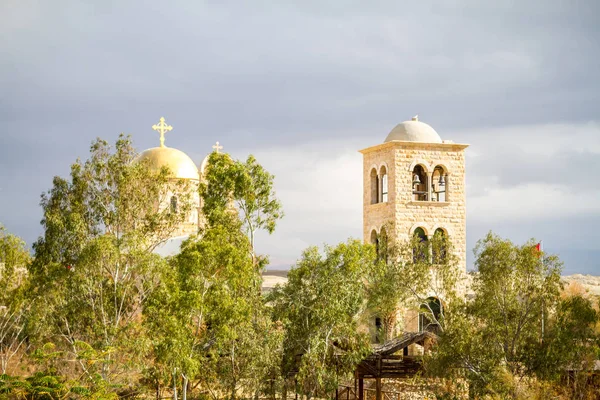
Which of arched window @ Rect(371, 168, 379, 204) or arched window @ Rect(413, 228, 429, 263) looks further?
arched window @ Rect(371, 168, 379, 204)

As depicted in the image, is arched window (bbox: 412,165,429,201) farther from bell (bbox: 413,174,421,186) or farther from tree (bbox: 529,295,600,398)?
tree (bbox: 529,295,600,398)

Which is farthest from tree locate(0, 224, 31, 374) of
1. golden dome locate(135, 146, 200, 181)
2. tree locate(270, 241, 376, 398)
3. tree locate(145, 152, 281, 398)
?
golden dome locate(135, 146, 200, 181)

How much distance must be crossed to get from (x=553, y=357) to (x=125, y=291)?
37.1 ft

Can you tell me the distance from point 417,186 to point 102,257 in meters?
16.9

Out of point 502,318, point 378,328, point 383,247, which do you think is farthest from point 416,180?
point 502,318

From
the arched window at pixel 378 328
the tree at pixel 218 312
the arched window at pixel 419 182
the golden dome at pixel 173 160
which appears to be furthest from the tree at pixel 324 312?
the golden dome at pixel 173 160

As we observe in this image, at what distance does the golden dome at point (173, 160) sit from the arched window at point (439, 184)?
10159 mm

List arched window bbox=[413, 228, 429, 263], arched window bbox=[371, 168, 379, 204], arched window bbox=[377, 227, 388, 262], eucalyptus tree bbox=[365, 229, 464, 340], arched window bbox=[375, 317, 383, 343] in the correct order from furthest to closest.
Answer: arched window bbox=[371, 168, 379, 204] → arched window bbox=[377, 227, 388, 262] → arched window bbox=[375, 317, 383, 343] → arched window bbox=[413, 228, 429, 263] → eucalyptus tree bbox=[365, 229, 464, 340]

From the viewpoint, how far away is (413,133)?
3631cm

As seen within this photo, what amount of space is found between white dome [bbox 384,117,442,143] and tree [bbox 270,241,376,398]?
11.8 metres

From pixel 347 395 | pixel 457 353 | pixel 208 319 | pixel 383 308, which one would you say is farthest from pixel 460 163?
pixel 208 319

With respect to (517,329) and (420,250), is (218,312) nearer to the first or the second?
(517,329)

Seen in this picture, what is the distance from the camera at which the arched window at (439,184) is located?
3669 cm

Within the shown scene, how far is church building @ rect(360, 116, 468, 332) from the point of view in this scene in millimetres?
35562
